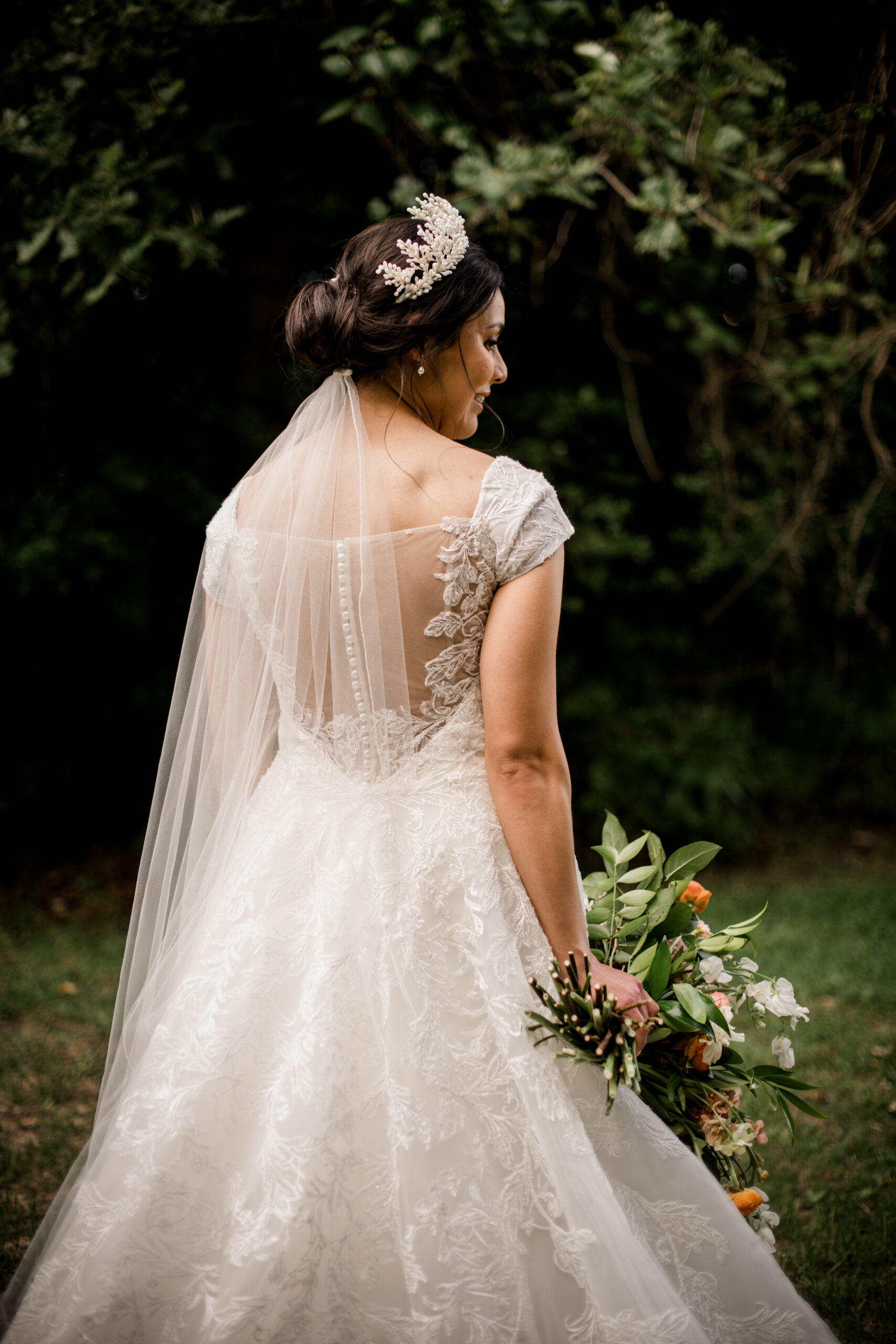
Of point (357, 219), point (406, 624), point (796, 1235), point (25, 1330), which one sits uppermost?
point (357, 219)

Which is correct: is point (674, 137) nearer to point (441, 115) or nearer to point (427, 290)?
point (441, 115)

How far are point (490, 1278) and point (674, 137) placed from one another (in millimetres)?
3745

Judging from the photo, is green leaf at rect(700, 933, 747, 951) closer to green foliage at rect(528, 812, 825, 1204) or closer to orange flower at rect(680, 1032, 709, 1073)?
green foliage at rect(528, 812, 825, 1204)

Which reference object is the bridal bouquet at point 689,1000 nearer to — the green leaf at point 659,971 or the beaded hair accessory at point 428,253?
the green leaf at point 659,971

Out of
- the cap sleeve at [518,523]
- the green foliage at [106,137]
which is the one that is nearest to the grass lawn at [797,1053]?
the cap sleeve at [518,523]

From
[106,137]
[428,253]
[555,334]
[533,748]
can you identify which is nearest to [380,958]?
[533,748]

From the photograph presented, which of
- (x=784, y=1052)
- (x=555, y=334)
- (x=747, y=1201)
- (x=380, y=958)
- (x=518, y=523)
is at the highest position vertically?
(x=555, y=334)

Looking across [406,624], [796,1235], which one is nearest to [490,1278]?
[406,624]

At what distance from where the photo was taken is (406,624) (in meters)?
1.75

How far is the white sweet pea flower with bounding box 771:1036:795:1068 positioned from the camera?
202 centimetres

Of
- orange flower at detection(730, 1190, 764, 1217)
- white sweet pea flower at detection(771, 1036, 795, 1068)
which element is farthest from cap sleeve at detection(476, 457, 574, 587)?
orange flower at detection(730, 1190, 764, 1217)

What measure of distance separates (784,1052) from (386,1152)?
3.04 ft

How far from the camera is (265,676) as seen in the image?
75.3 inches

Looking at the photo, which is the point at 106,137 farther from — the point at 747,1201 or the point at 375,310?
the point at 747,1201
